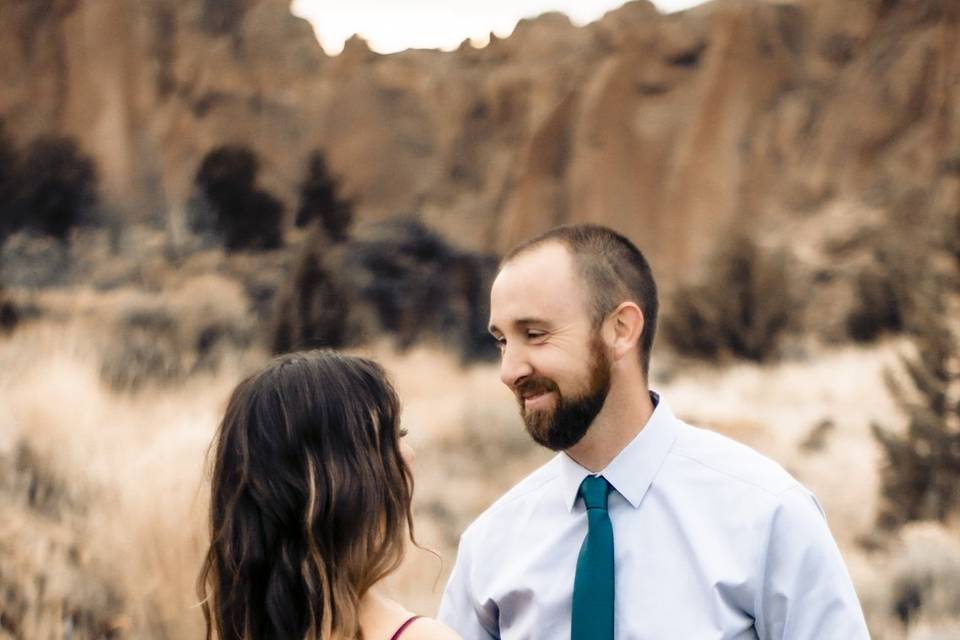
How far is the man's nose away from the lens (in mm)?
2338

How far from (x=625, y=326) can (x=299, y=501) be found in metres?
0.84

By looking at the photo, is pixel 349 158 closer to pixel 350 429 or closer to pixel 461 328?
pixel 461 328

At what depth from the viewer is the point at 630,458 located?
2395 mm

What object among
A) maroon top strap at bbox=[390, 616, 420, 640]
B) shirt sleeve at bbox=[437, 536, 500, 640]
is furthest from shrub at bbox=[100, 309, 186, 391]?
maroon top strap at bbox=[390, 616, 420, 640]

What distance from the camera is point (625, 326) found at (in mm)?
2451

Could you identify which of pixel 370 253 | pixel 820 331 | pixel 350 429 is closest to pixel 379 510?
pixel 350 429

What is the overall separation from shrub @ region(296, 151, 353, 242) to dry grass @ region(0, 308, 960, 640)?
53.6ft

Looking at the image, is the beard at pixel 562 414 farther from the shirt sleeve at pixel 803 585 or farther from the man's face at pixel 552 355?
the shirt sleeve at pixel 803 585

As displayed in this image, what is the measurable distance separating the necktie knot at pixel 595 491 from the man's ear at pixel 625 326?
0.26 meters

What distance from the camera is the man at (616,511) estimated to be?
218cm

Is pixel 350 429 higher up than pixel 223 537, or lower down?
higher up

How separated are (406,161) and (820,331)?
51.4ft

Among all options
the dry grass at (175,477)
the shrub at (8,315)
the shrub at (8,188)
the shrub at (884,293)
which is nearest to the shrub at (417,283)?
the shrub at (8,315)

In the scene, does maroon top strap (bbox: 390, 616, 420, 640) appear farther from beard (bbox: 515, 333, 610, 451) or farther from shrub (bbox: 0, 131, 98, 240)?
shrub (bbox: 0, 131, 98, 240)
